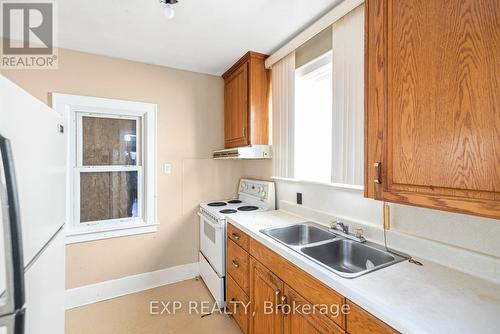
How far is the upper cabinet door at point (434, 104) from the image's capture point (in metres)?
0.77

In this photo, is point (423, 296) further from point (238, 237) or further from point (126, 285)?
point (126, 285)

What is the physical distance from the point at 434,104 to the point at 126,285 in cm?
290

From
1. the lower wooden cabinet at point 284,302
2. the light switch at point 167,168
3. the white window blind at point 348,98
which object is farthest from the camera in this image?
the light switch at point 167,168

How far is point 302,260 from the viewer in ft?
3.94

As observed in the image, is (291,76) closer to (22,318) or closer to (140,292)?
(22,318)

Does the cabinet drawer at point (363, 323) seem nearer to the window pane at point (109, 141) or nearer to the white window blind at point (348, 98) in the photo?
the white window blind at point (348, 98)

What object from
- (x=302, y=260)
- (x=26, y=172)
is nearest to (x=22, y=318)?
(x=26, y=172)

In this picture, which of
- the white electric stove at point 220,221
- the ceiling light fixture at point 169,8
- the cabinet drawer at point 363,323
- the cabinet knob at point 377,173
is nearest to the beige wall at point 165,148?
the white electric stove at point 220,221

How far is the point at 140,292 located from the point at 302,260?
6.80 ft

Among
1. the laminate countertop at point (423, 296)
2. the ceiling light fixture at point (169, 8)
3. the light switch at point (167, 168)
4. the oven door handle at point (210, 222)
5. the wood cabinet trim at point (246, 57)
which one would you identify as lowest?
the oven door handle at point (210, 222)

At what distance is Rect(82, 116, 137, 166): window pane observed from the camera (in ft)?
7.70

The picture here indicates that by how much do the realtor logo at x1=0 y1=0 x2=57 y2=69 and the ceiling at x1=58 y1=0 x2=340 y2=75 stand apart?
0.09 metres

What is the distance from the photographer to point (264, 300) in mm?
1528

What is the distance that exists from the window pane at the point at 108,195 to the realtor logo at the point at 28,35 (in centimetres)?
108
